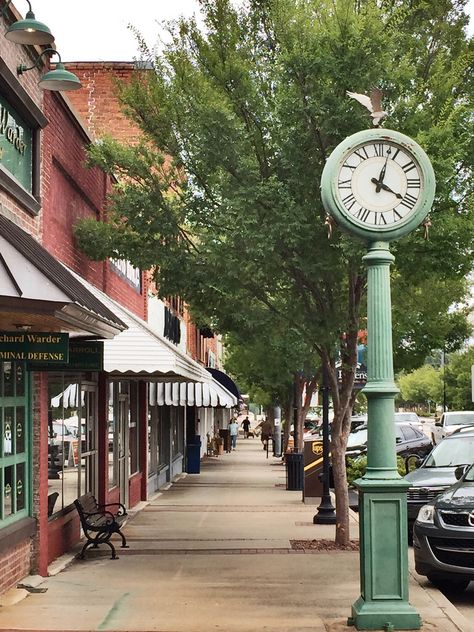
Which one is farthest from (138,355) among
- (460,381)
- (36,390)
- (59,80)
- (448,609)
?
(460,381)

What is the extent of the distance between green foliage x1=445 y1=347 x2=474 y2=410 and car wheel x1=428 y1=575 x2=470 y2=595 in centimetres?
6091

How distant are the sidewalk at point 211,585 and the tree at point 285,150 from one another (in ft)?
6.22

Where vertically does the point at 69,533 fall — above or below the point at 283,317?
below

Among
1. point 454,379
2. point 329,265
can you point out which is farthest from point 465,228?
point 454,379

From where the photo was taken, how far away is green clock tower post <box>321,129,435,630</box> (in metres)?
7.74

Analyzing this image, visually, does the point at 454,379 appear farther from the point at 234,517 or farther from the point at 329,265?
the point at 329,265

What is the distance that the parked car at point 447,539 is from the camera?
32.4ft

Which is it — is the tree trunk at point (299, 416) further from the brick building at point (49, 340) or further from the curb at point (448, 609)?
the curb at point (448, 609)

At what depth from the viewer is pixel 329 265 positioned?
1207 centimetres

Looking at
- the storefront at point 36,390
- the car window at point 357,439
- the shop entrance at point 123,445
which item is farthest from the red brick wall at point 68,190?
the car window at point 357,439

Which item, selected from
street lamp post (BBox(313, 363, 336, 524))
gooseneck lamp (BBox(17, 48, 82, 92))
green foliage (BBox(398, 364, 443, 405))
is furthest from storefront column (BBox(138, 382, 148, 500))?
green foliage (BBox(398, 364, 443, 405))

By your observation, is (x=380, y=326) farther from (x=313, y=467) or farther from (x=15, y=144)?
(x=313, y=467)

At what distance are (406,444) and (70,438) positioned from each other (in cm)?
1193

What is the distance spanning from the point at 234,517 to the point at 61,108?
8335mm
